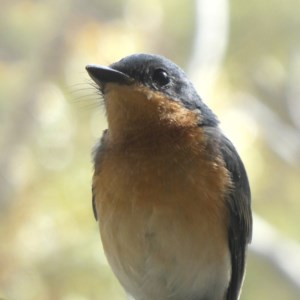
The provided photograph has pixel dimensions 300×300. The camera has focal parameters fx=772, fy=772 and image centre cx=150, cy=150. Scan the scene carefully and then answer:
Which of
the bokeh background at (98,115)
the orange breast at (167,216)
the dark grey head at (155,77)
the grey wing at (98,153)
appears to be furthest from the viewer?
the bokeh background at (98,115)

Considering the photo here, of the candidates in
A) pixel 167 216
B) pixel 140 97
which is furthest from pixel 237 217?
pixel 140 97

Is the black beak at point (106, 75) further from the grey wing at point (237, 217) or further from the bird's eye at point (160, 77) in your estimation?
the grey wing at point (237, 217)

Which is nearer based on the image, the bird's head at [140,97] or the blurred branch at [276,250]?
the bird's head at [140,97]

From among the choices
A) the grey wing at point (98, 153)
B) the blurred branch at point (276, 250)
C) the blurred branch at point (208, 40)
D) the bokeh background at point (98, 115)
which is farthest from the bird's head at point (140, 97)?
the blurred branch at point (276, 250)

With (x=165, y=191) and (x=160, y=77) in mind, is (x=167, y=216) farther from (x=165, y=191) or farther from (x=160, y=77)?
(x=160, y=77)

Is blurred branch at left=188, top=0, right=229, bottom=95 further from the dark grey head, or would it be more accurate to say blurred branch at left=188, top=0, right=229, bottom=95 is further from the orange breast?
the orange breast
